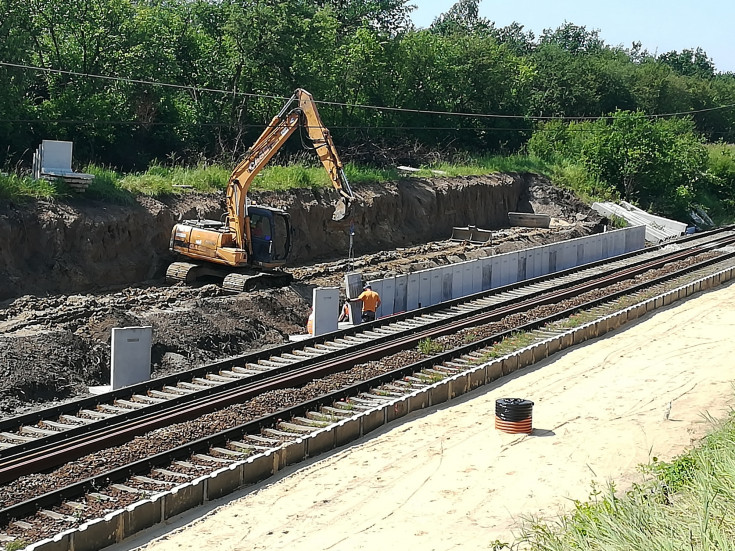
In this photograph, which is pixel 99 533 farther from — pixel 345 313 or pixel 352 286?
pixel 352 286

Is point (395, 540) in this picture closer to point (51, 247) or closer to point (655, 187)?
point (51, 247)

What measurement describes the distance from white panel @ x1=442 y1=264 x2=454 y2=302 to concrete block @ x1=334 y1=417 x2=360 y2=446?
541 inches

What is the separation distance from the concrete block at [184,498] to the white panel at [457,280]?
1752cm

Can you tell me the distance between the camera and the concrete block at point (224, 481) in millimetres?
11758

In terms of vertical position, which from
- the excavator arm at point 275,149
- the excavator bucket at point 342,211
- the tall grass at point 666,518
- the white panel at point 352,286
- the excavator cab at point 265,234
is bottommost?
the tall grass at point 666,518

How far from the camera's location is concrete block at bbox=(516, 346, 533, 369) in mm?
19573

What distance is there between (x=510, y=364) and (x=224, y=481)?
8.83 metres

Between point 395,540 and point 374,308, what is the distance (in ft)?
44.7

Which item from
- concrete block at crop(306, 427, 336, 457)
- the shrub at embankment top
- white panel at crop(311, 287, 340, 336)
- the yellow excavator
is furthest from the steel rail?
the shrub at embankment top

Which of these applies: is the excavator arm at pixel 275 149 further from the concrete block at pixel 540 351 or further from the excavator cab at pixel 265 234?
the concrete block at pixel 540 351

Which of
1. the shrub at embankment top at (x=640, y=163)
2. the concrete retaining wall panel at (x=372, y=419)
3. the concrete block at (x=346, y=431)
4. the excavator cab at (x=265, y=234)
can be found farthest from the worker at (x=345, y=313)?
the shrub at embankment top at (x=640, y=163)

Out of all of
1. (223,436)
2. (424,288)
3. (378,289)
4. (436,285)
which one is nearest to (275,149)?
(378,289)

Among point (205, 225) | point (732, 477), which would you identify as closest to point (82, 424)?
point (732, 477)

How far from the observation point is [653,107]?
88.9 metres
